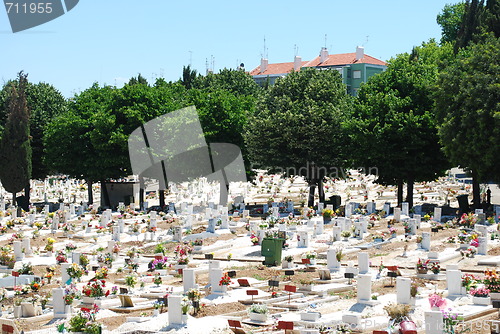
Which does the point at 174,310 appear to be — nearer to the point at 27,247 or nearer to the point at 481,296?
the point at 481,296

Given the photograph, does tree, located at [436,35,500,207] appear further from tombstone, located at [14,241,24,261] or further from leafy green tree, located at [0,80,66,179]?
leafy green tree, located at [0,80,66,179]

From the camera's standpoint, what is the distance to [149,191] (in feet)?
226

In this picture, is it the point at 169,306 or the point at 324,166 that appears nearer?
the point at 169,306

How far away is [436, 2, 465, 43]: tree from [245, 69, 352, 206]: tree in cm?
4853

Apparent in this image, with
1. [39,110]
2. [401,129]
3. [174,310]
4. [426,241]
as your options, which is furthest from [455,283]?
[39,110]

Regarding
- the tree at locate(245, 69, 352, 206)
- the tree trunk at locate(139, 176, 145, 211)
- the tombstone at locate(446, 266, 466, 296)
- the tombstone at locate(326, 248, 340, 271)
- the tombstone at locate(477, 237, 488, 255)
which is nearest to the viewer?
the tombstone at locate(446, 266, 466, 296)

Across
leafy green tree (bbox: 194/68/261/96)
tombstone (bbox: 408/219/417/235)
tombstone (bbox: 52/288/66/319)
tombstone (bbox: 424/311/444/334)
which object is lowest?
tombstone (bbox: 52/288/66/319)

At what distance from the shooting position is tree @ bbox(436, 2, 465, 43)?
9468 cm

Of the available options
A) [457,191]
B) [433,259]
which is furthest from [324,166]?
[433,259]

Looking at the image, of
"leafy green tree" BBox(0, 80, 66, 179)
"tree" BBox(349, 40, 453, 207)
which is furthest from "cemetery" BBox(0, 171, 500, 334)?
"leafy green tree" BBox(0, 80, 66, 179)

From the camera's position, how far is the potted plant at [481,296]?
760 inches

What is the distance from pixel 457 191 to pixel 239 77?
32471 mm

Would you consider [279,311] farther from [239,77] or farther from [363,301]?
[239,77]

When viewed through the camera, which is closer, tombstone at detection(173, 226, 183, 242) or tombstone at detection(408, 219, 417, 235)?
tombstone at detection(408, 219, 417, 235)
